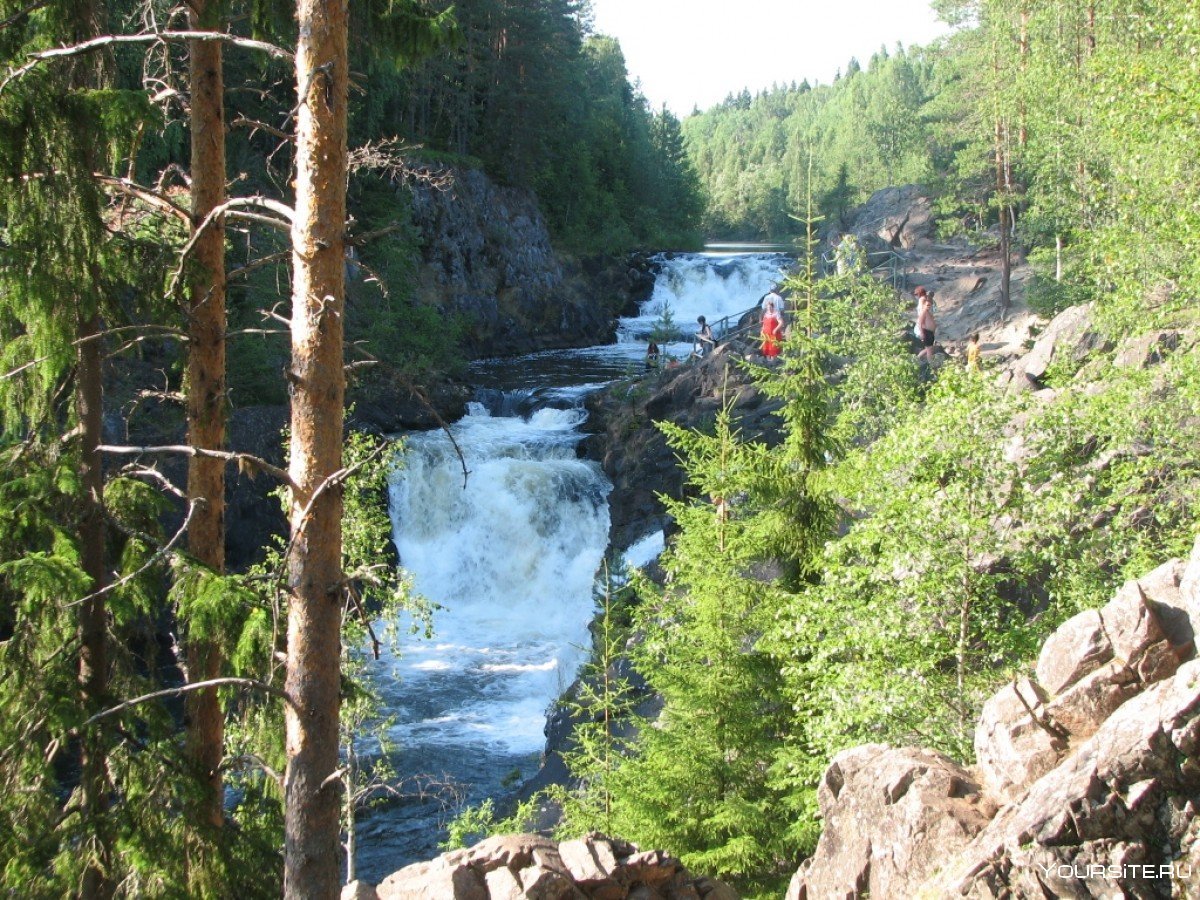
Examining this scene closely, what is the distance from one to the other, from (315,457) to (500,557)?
62.2 feet

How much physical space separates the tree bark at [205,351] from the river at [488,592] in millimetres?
7400

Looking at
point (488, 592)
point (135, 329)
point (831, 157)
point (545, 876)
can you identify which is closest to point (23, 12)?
point (135, 329)

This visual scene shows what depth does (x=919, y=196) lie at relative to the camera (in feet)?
141

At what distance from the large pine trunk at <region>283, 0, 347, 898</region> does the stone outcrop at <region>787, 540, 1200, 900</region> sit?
432 cm

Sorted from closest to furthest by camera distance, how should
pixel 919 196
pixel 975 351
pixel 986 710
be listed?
pixel 986 710 → pixel 975 351 → pixel 919 196

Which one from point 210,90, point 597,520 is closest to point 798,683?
point 210,90

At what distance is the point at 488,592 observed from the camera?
23562mm

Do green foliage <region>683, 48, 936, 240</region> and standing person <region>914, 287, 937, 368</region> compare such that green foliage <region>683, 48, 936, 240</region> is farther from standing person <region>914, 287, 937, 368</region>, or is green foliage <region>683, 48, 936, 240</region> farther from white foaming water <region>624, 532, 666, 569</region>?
white foaming water <region>624, 532, 666, 569</region>

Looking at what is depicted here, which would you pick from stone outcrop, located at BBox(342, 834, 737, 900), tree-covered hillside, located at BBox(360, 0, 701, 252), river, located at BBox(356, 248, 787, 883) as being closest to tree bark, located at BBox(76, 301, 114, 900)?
stone outcrop, located at BBox(342, 834, 737, 900)

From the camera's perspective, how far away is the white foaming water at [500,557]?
65.8 feet

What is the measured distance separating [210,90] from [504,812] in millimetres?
11818

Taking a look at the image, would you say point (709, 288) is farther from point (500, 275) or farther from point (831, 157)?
point (831, 157)

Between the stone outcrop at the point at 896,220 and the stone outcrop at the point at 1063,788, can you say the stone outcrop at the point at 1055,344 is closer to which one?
the stone outcrop at the point at 1063,788

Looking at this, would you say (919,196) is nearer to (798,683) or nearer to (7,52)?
(798,683)
